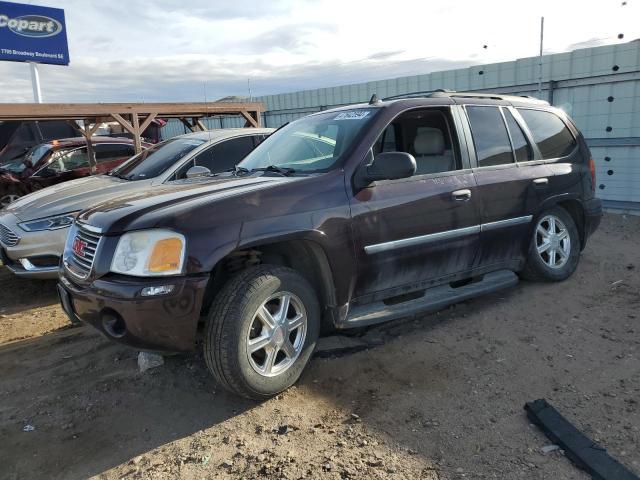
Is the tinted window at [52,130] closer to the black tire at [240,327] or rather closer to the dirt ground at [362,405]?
the dirt ground at [362,405]

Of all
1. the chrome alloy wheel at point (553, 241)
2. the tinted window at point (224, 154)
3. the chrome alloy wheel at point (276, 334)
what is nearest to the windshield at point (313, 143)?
the chrome alloy wheel at point (276, 334)

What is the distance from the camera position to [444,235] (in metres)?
3.92

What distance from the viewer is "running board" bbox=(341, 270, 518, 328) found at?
3516mm

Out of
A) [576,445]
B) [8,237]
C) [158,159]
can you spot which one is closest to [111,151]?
[158,159]

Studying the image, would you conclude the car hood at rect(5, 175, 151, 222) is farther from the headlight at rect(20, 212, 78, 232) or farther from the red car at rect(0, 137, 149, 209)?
the red car at rect(0, 137, 149, 209)

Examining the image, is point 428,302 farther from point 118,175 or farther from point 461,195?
point 118,175

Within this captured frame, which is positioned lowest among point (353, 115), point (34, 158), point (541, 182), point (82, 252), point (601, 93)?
point (82, 252)

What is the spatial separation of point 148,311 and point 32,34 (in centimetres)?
2071

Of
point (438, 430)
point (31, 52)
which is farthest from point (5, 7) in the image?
point (438, 430)

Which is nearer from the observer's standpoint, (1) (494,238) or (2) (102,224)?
(2) (102,224)

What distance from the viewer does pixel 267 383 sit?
3.09 m

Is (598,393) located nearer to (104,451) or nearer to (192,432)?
(192,432)

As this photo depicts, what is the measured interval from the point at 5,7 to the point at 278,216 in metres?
21.2

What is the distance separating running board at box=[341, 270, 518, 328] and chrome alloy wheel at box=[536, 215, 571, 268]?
0.58 meters
